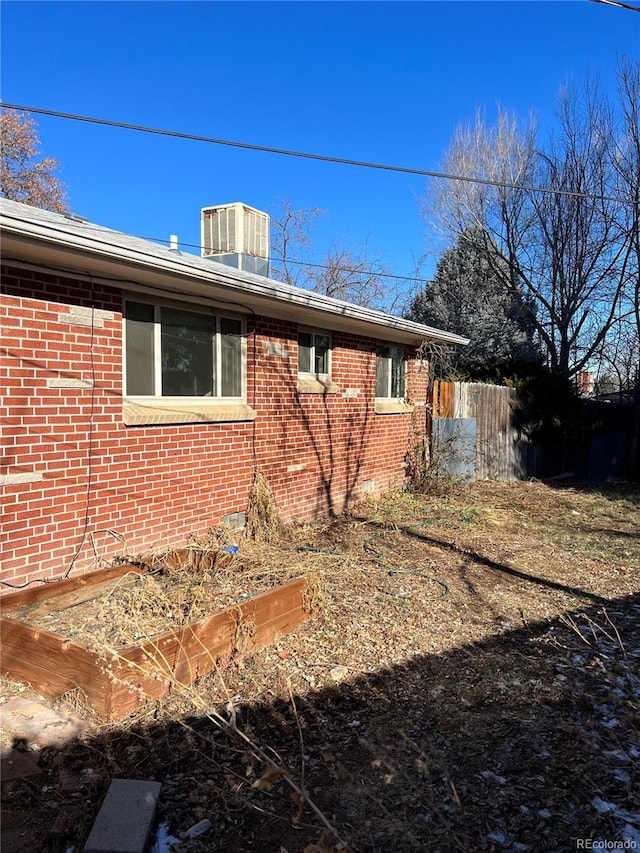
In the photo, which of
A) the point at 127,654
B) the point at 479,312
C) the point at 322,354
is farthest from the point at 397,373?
the point at 127,654

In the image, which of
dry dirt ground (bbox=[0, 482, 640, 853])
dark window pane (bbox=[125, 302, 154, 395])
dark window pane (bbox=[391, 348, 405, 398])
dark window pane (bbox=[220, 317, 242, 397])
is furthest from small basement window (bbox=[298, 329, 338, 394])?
dry dirt ground (bbox=[0, 482, 640, 853])

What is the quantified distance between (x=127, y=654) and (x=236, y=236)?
7.50 meters

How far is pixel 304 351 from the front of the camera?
8086 millimetres

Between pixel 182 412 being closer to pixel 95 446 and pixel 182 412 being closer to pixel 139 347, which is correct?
pixel 139 347

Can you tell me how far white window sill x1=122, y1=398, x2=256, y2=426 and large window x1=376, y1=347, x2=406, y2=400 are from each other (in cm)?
379

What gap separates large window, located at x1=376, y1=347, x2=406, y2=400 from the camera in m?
10.1

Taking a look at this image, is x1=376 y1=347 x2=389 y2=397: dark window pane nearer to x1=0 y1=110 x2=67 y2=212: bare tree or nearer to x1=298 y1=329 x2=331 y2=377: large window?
x1=298 y1=329 x2=331 y2=377: large window

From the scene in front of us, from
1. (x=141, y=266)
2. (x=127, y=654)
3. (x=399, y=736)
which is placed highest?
(x=141, y=266)

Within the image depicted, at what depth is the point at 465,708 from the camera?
3.36 metres

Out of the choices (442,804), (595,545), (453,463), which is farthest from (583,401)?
(442,804)

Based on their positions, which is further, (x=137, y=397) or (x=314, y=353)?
(x=314, y=353)

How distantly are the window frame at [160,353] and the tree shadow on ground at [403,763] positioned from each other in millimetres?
2876

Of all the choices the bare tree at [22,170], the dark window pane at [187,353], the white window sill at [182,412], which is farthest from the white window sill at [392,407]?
the bare tree at [22,170]

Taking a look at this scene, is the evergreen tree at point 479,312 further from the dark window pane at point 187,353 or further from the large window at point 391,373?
the dark window pane at point 187,353
